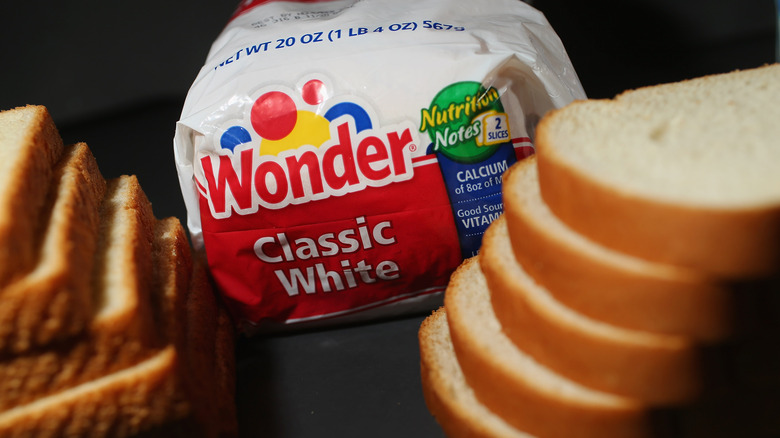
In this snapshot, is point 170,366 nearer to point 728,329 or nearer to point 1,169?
point 1,169

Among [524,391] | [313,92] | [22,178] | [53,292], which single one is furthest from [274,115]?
[524,391]

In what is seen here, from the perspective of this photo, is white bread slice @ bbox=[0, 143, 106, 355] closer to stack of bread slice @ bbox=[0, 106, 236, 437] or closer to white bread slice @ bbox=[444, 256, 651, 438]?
stack of bread slice @ bbox=[0, 106, 236, 437]

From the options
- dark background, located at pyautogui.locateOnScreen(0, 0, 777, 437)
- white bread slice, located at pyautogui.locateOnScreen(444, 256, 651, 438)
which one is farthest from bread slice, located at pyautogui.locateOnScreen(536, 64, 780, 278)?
dark background, located at pyautogui.locateOnScreen(0, 0, 777, 437)

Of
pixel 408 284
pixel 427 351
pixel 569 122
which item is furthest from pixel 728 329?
pixel 408 284

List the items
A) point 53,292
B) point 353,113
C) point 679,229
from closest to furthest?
point 679,229, point 53,292, point 353,113

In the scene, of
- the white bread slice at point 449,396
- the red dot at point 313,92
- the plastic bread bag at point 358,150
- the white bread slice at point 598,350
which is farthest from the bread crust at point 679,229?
the red dot at point 313,92

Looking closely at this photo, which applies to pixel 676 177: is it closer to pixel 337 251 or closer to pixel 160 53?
pixel 337 251
